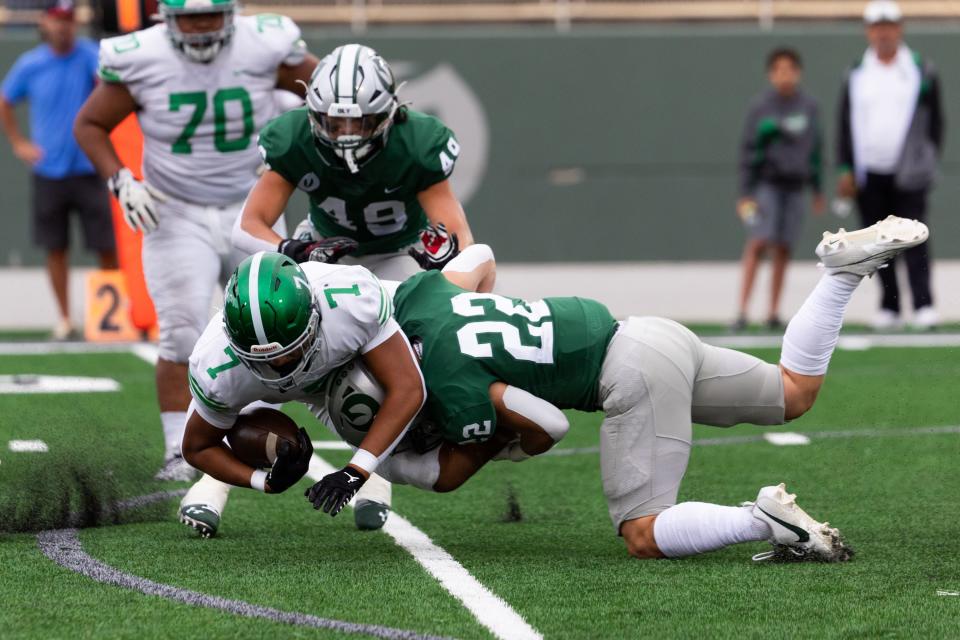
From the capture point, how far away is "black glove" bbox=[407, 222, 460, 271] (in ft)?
16.2

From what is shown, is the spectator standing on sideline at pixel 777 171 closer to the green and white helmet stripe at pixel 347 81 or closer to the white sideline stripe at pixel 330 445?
the white sideline stripe at pixel 330 445

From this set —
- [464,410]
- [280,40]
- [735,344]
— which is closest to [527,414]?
[464,410]

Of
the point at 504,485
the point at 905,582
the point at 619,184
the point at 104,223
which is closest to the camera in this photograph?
the point at 905,582

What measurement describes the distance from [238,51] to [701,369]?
8.03 ft

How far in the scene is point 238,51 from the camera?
5.91 m

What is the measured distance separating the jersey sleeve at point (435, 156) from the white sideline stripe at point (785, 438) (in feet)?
6.60

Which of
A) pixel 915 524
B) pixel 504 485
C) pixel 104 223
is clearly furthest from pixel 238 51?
pixel 104 223

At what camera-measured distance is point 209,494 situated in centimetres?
480

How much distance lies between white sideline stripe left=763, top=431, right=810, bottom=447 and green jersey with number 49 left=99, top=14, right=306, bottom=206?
239 centimetres

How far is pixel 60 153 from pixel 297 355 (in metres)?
6.47

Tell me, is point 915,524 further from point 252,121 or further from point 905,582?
point 252,121

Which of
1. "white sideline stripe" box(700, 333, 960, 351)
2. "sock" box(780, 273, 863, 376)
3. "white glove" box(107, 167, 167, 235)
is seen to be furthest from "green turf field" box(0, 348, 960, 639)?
"white sideline stripe" box(700, 333, 960, 351)

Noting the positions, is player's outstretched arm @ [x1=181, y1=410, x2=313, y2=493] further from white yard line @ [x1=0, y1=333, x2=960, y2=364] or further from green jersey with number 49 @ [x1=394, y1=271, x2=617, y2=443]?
white yard line @ [x1=0, y1=333, x2=960, y2=364]

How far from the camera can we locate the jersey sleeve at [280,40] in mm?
5965
